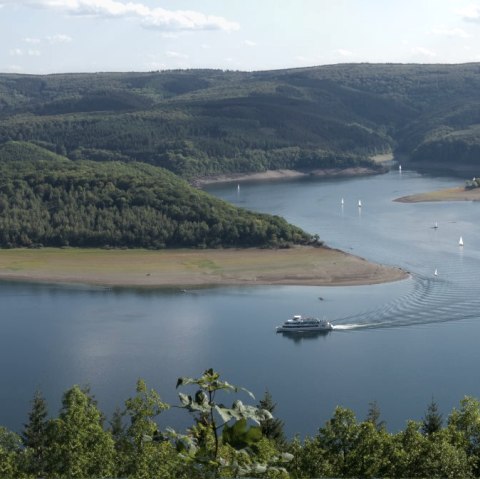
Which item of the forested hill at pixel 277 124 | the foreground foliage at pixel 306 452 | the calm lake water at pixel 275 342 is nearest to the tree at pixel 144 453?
the foreground foliage at pixel 306 452

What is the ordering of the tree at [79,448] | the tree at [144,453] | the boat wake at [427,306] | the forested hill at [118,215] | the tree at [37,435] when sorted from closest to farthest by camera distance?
1. the tree at [144,453]
2. the tree at [79,448]
3. the tree at [37,435]
4. the boat wake at [427,306]
5. the forested hill at [118,215]

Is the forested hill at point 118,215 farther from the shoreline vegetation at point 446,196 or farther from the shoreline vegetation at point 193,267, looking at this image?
the shoreline vegetation at point 446,196

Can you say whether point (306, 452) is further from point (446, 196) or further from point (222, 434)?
point (446, 196)

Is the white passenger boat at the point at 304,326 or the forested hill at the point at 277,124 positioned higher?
the forested hill at the point at 277,124

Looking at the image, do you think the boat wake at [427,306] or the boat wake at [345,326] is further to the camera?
the boat wake at [427,306]

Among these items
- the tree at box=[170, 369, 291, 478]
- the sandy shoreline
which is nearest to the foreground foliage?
the tree at box=[170, 369, 291, 478]

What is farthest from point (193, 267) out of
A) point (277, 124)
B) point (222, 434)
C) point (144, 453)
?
point (277, 124)

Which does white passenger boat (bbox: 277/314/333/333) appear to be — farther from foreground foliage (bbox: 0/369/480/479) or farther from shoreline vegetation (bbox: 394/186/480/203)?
shoreline vegetation (bbox: 394/186/480/203)

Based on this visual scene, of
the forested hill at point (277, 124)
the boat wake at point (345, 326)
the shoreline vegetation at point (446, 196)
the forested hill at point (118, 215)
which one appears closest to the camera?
the boat wake at point (345, 326)
